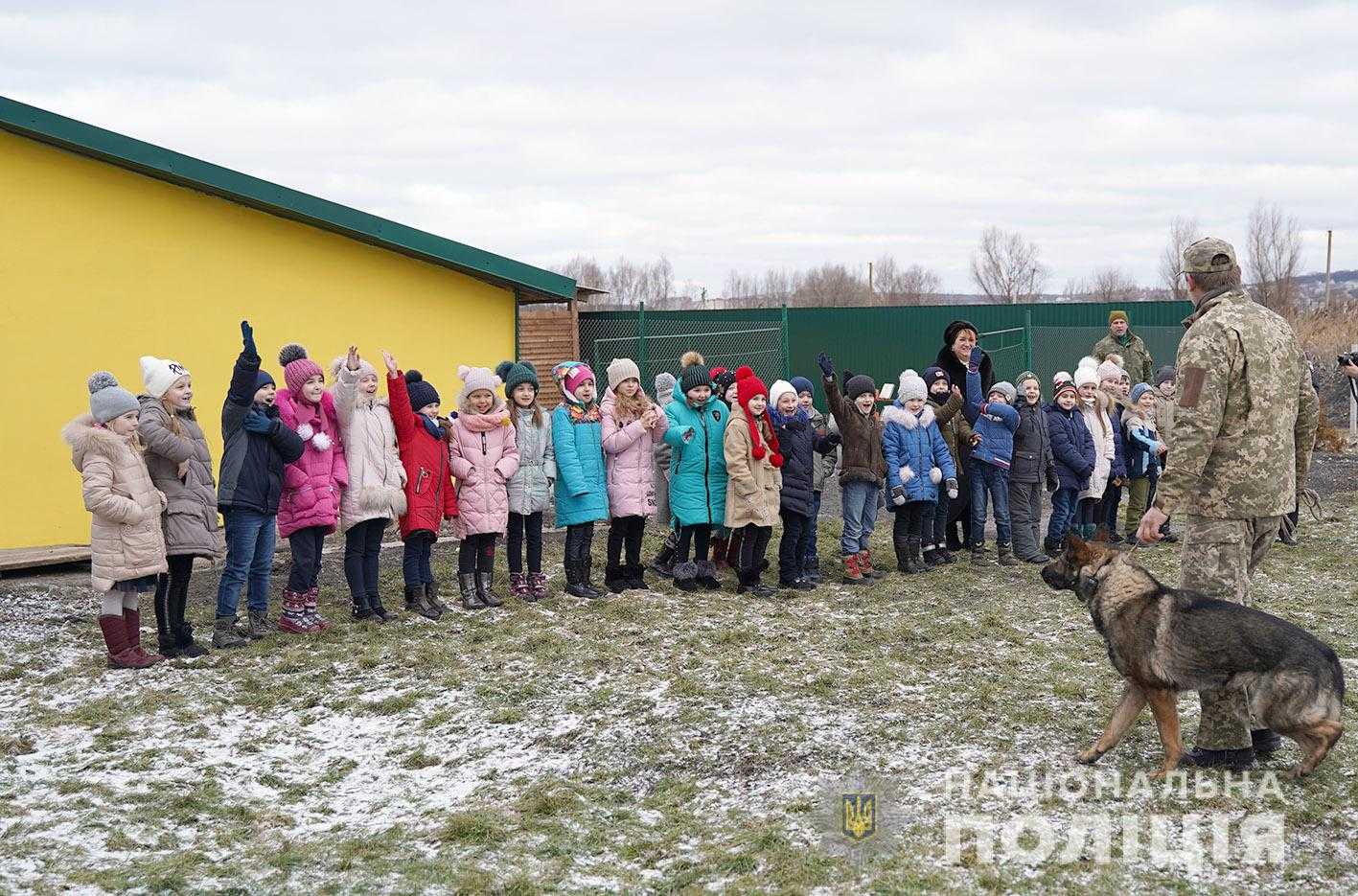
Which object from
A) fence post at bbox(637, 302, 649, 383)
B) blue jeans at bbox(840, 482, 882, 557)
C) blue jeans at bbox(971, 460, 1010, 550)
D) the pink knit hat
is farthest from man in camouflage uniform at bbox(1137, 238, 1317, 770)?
fence post at bbox(637, 302, 649, 383)

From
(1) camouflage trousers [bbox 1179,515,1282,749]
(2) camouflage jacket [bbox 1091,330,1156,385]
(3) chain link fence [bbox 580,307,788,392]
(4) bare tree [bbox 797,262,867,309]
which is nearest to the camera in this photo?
(1) camouflage trousers [bbox 1179,515,1282,749]

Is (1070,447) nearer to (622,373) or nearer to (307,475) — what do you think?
(622,373)

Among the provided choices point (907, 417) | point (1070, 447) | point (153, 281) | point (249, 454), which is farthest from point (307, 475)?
point (1070, 447)

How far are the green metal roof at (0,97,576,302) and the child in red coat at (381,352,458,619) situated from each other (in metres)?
3.95

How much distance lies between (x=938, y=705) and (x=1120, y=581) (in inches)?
52.5

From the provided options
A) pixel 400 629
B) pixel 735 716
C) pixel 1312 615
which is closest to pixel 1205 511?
pixel 735 716

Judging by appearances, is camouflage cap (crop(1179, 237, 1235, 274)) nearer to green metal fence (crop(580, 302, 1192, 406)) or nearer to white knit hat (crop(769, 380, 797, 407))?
white knit hat (crop(769, 380, 797, 407))

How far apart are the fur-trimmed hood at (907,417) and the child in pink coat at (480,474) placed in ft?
9.81

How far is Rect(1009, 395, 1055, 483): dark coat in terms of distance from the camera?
9898 millimetres

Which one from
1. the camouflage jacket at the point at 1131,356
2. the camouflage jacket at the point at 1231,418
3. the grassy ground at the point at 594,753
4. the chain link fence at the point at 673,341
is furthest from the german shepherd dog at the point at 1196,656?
the chain link fence at the point at 673,341

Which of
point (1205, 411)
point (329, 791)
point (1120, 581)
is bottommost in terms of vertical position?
point (329, 791)

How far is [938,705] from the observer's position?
6.11 meters

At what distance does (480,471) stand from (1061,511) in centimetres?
508

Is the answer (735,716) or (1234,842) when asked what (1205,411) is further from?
(735,716)
